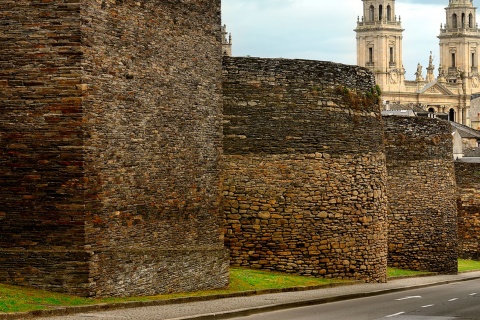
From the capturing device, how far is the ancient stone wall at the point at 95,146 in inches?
897

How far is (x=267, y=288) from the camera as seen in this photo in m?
29.8

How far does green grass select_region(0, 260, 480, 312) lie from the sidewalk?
23 cm

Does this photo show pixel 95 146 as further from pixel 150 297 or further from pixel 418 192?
pixel 418 192

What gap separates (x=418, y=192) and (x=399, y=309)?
59.5 feet

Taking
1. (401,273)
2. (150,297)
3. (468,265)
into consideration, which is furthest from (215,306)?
(468,265)

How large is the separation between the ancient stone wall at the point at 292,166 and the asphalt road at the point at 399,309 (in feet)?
7.72

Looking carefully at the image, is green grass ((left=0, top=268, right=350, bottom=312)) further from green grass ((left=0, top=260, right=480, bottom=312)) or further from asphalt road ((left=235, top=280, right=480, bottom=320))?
asphalt road ((left=235, top=280, right=480, bottom=320))

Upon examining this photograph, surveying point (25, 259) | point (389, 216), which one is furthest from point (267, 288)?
point (389, 216)

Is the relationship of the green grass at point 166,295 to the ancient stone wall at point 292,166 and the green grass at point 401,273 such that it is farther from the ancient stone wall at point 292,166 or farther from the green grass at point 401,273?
the ancient stone wall at point 292,166

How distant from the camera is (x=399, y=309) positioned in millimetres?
27641

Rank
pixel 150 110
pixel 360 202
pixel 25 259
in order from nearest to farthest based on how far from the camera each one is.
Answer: pixel 25 259 → pixel 150 110 → pixel 360 202

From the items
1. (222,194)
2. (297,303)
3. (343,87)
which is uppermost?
(343,87)

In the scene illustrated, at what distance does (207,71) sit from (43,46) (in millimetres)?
6627

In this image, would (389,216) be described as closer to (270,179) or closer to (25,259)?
(270,179)
